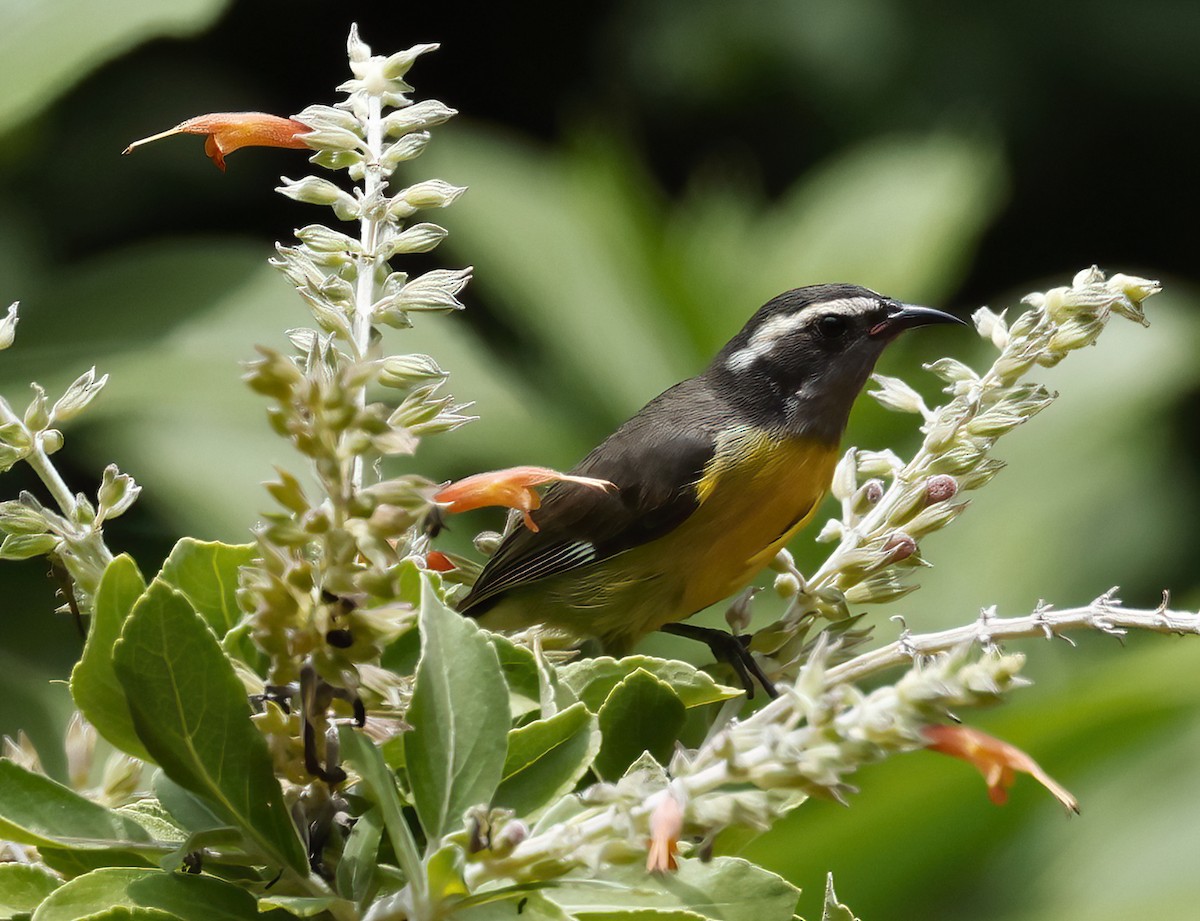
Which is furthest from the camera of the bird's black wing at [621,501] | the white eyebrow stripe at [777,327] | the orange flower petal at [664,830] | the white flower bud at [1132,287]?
the white eyebrow stripe at [777,327]

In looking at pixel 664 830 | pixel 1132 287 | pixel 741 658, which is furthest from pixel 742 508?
pixel 664 830

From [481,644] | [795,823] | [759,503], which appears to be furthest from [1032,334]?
[795,823]

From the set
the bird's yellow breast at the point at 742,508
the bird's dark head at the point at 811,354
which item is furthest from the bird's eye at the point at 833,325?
the bird's yellow breast at the point at 742,508

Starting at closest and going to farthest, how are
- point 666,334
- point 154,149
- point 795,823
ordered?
point 795,823, point 666,334, point 154,149

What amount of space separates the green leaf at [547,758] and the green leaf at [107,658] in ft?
0.59

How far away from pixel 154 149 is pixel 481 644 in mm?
4529

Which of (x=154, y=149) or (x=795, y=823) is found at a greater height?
(x=154, y=149)

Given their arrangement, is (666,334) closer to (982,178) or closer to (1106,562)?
(982,178)

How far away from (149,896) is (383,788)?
0.38 feet

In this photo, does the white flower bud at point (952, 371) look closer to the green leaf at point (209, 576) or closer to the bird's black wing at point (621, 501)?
the green leaf at point (209, 576)

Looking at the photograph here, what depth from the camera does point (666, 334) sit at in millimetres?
3912

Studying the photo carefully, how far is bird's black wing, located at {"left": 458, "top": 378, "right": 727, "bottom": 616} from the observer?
5.70 ft

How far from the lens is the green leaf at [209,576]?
831 mm

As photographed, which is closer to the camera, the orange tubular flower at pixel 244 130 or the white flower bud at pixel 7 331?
the white flower bud at pixel 7 331
